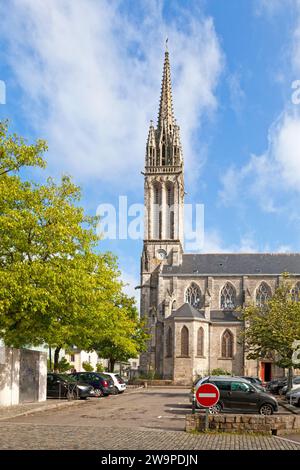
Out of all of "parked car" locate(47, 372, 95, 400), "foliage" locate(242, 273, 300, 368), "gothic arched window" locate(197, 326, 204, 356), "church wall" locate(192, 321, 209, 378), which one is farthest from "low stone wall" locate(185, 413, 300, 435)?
"gothic arched window" locate(197, 326, 204, 356)

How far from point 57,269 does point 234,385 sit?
304 inches

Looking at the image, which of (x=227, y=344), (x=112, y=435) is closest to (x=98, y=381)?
(x=112, y=435)

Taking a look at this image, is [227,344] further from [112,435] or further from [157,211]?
[112,435]

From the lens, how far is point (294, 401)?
26.2 metres

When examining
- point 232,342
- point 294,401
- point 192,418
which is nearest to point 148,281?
point 232,342

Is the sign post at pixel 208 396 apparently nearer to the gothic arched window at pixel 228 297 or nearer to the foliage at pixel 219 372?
the foliage at pixel 219 372

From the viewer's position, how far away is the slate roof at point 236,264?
71.7 m

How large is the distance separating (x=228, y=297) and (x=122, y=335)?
27883 millimetres

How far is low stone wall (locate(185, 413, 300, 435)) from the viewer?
614 inches

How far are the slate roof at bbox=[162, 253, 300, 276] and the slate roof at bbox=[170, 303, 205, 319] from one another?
631cm

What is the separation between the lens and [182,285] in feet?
233

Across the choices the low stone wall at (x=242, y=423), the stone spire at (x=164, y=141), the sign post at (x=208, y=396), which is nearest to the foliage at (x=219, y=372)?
the stone spire at (x=164, y=141)

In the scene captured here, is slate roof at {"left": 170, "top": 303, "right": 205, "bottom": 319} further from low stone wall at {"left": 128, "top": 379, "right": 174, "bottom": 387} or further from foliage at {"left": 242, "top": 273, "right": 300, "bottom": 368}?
foliage at {"left": 242, "top": 273, "right": 300, "bottom": 368}
